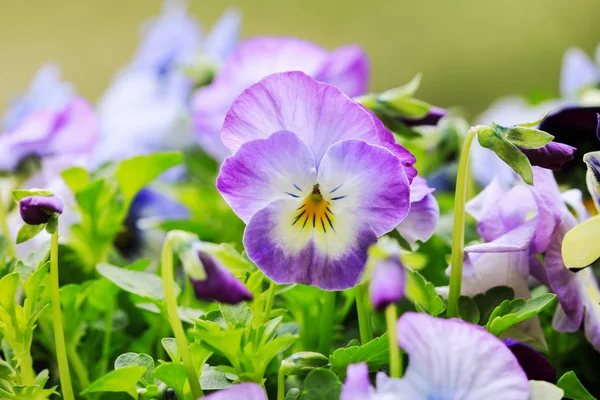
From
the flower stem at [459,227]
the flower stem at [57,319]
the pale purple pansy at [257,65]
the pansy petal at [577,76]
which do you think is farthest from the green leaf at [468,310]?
the pansy petal at [577,76]

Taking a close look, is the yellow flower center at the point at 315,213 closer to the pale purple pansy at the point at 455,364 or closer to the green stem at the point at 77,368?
the pale purple pansy at the point at 455,364

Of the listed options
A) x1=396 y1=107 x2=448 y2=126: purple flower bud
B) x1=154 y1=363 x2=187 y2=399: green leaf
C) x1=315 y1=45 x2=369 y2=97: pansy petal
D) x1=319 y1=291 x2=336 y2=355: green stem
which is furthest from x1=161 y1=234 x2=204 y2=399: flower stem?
x1=315 y1=45 x2=369 y2=97: pansy petal

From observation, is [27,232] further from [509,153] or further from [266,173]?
[509,153]

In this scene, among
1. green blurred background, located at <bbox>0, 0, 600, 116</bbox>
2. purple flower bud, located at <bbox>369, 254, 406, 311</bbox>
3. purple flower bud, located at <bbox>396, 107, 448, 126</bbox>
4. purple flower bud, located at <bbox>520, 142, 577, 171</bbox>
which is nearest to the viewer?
purple flower bud, located at <bbox>369, 254, 406, 311</bbox>

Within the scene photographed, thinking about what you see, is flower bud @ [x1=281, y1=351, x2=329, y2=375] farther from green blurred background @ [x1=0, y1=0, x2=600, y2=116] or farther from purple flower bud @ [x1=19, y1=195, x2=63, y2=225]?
green blurred background @ [x1=0, y1=0, x2=600, y2=116]

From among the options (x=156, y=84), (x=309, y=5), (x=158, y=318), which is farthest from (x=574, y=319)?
(x=309, y=5)

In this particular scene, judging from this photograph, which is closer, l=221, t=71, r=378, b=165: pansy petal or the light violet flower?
l=221, t=71, r=378, b=165: pansy petal

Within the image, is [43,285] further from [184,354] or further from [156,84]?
[156,84]
